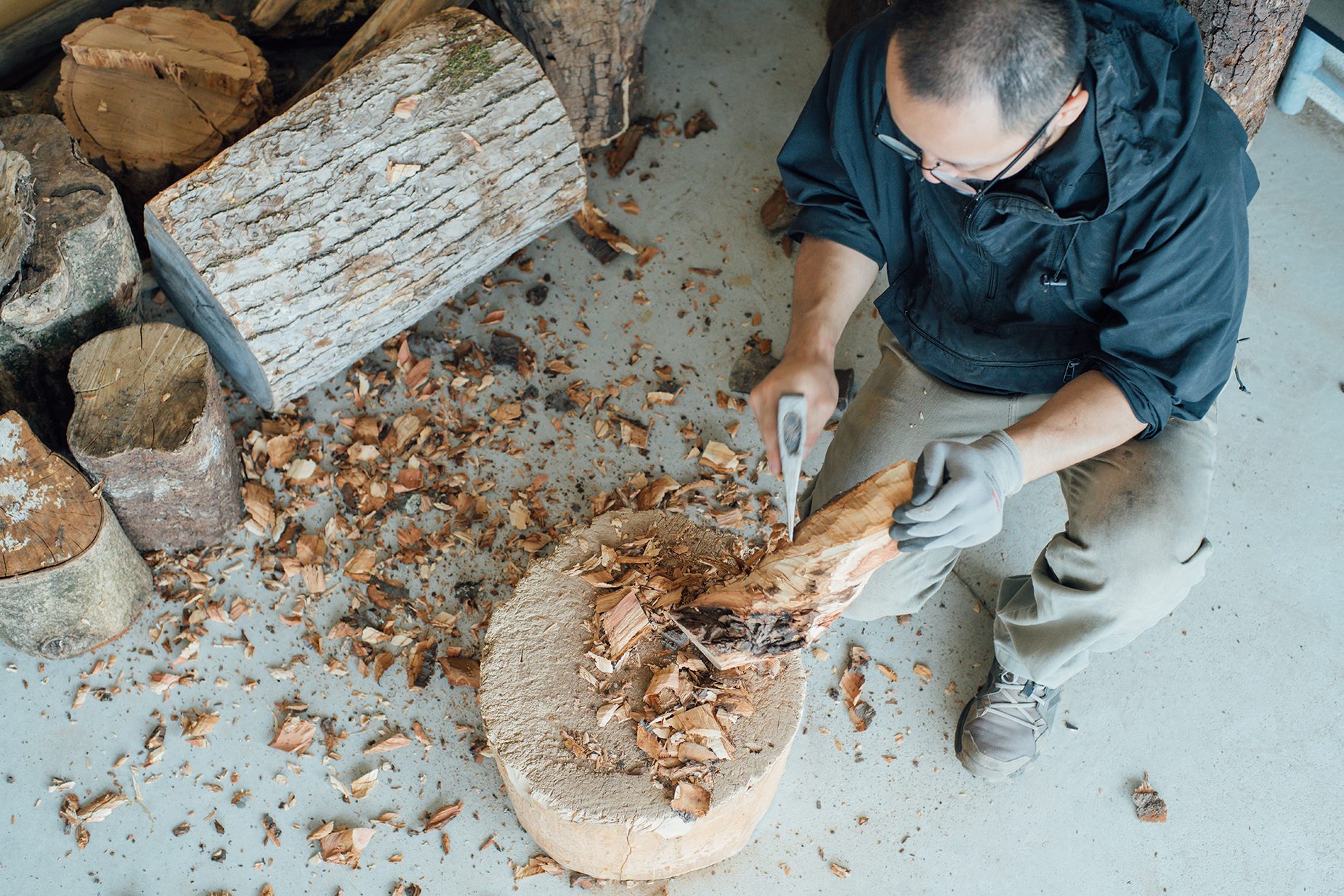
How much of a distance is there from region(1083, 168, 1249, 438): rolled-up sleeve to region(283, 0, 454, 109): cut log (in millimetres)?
2096

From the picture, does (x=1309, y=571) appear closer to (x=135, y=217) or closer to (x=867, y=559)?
(x=867, y=559)

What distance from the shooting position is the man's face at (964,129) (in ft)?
5.13

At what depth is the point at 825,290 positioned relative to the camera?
86.5 inches

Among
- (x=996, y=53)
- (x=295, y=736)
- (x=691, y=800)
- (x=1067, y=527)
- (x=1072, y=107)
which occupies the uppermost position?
(x=996, y=53)

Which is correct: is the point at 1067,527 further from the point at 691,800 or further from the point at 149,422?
the point at 149,422

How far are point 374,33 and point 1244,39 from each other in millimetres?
2271

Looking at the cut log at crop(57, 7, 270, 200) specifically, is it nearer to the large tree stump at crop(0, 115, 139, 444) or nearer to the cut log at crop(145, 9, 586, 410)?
the large tree stump at crop(0, 115, 139, 444)

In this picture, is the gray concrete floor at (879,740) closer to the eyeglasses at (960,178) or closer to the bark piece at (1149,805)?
the bark piece at (1149,805)

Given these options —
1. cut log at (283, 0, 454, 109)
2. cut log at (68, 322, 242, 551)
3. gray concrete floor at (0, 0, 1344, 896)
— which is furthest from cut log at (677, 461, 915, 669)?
cut log at (283, 0, 454, 109)

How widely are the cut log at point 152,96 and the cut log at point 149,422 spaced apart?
0.64 meters

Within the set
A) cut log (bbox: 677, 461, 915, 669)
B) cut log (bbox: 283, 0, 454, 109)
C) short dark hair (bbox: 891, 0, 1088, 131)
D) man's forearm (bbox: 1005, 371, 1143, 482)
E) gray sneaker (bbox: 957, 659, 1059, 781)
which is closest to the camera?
short dark hair (bbox: 891, 0, 1088, 131)

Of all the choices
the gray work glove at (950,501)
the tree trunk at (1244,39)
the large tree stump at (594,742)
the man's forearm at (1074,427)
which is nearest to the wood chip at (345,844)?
the large tree stump at (594,742)

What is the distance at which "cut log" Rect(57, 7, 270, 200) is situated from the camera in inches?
107

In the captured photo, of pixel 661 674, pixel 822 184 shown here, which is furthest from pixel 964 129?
pixel 661 674
